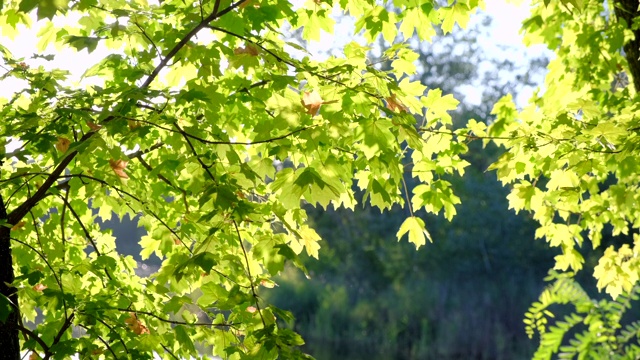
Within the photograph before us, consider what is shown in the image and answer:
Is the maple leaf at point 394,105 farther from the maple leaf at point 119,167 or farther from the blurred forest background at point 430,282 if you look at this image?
the blurred forest background at point 430,282

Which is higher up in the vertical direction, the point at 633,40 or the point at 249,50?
the point at 633,40

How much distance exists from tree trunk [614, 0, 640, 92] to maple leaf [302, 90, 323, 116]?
9.93 feet

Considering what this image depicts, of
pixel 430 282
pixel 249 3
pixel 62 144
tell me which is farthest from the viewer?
pixel 430 282

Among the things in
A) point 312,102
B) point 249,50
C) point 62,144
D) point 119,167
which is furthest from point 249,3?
point 62,144

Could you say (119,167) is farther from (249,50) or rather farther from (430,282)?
(430,282)

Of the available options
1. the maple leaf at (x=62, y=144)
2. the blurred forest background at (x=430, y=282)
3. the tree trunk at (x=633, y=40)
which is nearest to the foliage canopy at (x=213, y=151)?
the maple leaf at (x=62, y=144)

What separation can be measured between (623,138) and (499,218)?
1826 centimetres

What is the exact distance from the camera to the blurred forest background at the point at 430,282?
64.6ft

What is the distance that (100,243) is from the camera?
12.8ft

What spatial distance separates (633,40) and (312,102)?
324 cm

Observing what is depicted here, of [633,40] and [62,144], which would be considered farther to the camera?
[633,40]

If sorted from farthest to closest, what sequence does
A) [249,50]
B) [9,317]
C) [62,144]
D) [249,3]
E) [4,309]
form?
1. [62,144]
2. [9,317]
3. [249,50]
4. [249,3]
5. [4,309]

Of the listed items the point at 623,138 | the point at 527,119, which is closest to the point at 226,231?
the point at 527,119

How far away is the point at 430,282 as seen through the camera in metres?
21.9
